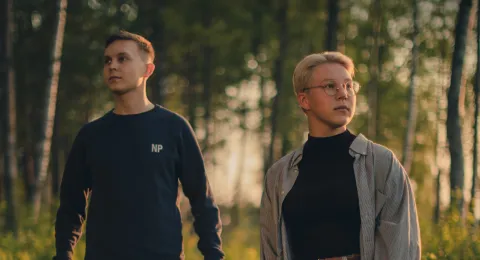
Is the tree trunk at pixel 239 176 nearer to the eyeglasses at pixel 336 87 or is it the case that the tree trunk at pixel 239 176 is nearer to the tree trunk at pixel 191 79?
the tree trunk at pixel 191 79

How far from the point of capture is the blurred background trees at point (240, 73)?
21891 mm

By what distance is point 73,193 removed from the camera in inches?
201

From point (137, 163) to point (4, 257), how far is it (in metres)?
6.20

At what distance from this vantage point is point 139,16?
69.5 feet

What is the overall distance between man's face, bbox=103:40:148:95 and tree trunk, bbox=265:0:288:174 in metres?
20.4

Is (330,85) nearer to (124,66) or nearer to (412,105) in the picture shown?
(124,66)

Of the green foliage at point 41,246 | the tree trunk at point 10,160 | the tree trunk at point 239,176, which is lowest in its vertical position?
the tree trunk at point 239,176

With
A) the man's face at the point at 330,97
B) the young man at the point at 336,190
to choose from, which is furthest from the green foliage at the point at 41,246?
the man's face at the point at 330,97

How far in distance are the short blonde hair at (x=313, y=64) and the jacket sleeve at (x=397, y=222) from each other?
2.07 feet

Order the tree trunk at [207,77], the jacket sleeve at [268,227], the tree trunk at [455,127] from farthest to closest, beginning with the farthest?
1. the tree trunk at [207,77]
2. the tree trunk at [455,127]
3. the jacket sleeve at [268,227]

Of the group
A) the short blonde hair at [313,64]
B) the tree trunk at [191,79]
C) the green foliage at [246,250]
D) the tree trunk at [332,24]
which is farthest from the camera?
the tree trunk at [191,79]

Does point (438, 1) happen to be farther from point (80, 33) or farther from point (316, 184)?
point (316, 184)

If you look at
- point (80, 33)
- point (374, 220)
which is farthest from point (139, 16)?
point (374, 220)

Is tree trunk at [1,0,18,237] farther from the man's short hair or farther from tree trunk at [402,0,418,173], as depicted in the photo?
tree trunk at [402,0,418,173]
